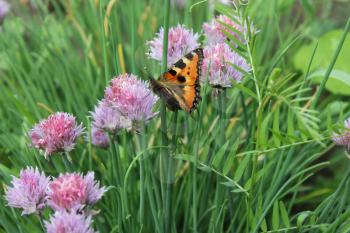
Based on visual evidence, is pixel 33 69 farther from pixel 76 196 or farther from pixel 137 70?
pixel 76 196

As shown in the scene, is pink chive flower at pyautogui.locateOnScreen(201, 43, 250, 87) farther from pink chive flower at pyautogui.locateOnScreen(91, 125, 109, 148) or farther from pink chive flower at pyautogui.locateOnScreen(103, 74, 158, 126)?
pink chive flower at pyautogui.locateOnScreen(91, 125, 109, 148)

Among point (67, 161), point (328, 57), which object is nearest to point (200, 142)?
point (67, 161)

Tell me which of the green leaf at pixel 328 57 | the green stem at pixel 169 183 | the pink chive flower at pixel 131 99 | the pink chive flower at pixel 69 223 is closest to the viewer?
the pink chive flower at pixel 69 223

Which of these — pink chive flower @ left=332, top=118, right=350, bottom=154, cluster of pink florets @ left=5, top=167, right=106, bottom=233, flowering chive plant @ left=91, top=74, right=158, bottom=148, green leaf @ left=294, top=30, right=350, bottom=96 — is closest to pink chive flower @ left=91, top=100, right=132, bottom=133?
flowering chive plant @ left=91, top=74, right=158, bottom=148

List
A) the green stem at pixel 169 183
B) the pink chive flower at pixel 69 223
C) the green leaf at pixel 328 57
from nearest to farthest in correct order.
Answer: the pink chive flower at pixel 69 223
the green stem at pixel 169 183
the green leaf at pixel 328 57

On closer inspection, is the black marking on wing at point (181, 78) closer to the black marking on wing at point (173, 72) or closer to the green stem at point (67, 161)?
the black marking on wing at point (173, 72)

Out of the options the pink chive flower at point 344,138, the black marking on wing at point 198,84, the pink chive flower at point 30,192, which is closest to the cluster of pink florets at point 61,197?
the pink chive flower at point 30,192

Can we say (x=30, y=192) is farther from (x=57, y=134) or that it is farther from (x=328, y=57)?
(x=328, y=57)
